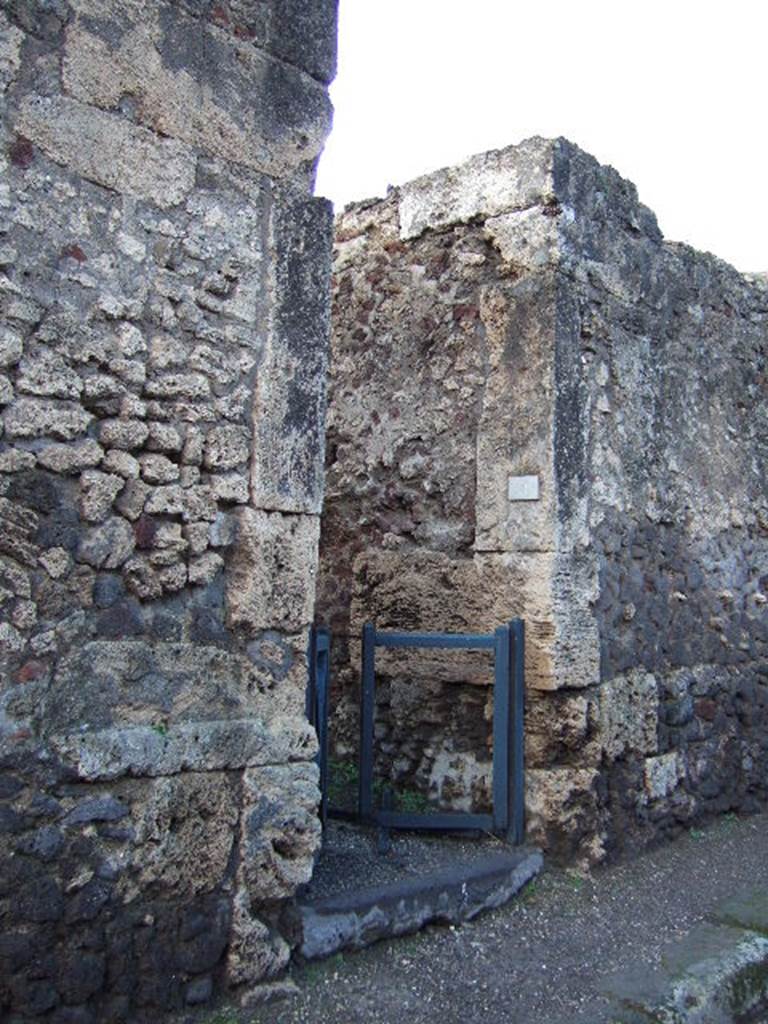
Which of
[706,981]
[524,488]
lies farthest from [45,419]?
[706,981]

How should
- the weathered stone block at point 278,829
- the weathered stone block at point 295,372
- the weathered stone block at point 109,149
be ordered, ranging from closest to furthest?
the weathered stone block at point 109,149 → the weathered stone block at point 278,829 → the weathered stone block at point 295,372

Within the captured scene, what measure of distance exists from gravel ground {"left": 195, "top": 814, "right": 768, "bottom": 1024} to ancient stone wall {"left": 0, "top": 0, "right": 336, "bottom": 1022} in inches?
11.5

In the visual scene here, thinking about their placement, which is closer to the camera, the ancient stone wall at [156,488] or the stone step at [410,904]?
the ancient stone wall at [156,488]

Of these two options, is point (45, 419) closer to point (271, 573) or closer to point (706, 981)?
point (271, 573)

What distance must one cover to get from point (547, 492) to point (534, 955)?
1933 mm

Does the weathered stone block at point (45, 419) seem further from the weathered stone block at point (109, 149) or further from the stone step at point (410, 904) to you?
the stone step at point (410, 904)

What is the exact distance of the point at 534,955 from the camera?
362 centimetres

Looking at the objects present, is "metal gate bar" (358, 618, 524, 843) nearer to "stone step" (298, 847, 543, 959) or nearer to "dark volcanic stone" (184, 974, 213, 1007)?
"stone step" (298, 847, 543, 959)

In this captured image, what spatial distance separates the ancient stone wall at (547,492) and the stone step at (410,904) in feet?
1.42

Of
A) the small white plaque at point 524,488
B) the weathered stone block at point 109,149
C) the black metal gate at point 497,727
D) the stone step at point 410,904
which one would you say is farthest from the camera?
the small white plaque at point 524,488

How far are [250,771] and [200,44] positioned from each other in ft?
7.45

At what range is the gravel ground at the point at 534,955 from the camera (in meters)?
3.12

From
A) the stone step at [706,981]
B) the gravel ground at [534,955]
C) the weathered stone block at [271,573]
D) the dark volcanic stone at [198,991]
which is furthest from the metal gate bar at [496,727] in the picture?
the dark volcanic stone at [198,991]

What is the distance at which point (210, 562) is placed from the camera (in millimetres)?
3080
